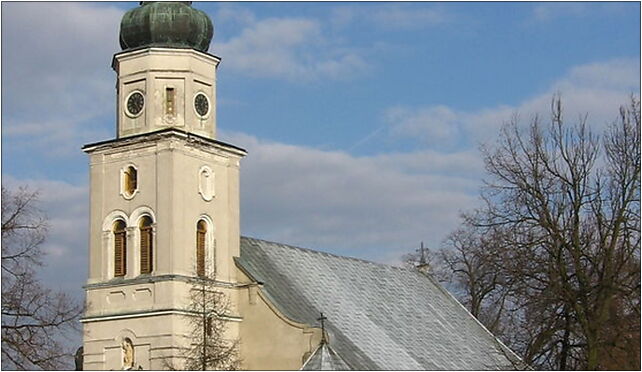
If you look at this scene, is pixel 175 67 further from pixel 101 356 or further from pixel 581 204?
pixel 581 204

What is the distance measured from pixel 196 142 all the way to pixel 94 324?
652cm

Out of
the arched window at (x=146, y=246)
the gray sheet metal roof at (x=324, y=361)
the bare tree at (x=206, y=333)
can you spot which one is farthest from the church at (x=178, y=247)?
the gray sheet metal roof at (x=324, y=361)

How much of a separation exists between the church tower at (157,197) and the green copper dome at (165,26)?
3 cm

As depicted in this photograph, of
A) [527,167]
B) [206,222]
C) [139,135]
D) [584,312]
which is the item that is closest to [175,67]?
[139,135]

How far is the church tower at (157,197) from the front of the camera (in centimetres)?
4019

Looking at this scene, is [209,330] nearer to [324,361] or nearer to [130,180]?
→ [324,361]

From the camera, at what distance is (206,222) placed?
41719mm

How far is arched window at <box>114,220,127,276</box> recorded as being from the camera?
4134 centimetres

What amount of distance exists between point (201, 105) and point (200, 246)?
182 inches

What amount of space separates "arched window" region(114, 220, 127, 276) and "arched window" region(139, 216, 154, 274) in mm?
603

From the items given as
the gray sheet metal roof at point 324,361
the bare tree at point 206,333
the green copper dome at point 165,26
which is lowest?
the gray sheet metal roof at point 324,361

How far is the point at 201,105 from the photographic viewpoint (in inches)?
1672

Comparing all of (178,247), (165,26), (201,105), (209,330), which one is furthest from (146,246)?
(165,26)

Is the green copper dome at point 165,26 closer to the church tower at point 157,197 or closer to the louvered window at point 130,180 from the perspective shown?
the church tower at point 157,197
